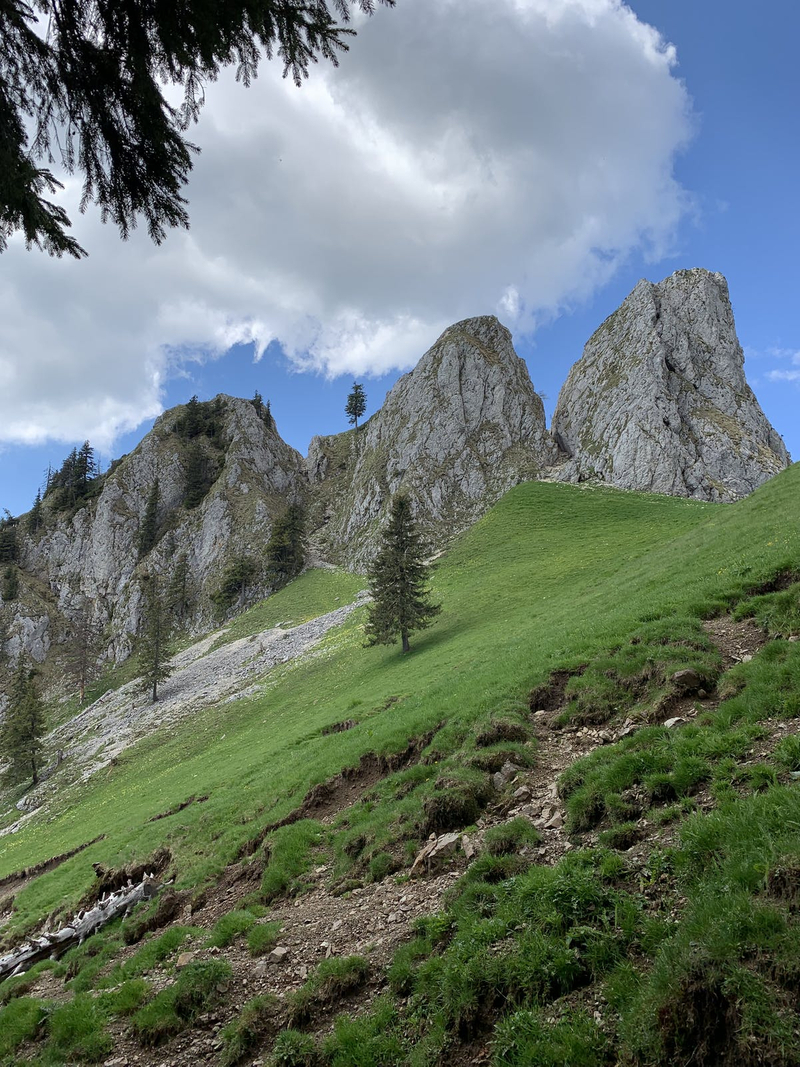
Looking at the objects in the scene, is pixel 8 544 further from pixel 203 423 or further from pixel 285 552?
pixel 285 552

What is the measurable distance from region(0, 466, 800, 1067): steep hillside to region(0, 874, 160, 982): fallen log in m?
0.88

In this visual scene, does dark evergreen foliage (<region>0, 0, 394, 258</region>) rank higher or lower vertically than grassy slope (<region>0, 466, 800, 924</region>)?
higher

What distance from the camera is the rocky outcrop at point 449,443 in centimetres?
9825

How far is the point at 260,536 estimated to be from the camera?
351 feet

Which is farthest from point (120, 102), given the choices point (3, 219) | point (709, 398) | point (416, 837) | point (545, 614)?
point (709, 398)

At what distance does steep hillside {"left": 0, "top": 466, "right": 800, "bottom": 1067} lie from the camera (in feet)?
17.7

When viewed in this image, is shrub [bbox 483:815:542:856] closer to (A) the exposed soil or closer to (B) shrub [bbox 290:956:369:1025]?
(A) the exposed soil

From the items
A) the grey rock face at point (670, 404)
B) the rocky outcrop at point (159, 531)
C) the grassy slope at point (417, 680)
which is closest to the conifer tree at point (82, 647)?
the rocky outcrop at point (159, 531)

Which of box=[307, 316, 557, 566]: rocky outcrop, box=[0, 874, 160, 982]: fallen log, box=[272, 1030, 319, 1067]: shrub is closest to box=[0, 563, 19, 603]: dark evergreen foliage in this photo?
box=[307, 316, 557, 566]: rocky outcrop

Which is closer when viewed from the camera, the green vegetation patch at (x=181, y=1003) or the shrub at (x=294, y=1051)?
the shrub at (x=294, y=1051)

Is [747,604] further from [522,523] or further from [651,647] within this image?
[522,523]

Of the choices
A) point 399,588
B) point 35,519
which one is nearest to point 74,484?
point 35,519

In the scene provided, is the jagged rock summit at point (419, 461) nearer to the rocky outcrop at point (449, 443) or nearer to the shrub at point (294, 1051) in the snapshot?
the rocky outcrop at point (449, 443)

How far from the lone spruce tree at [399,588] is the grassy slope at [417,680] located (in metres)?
1.96
